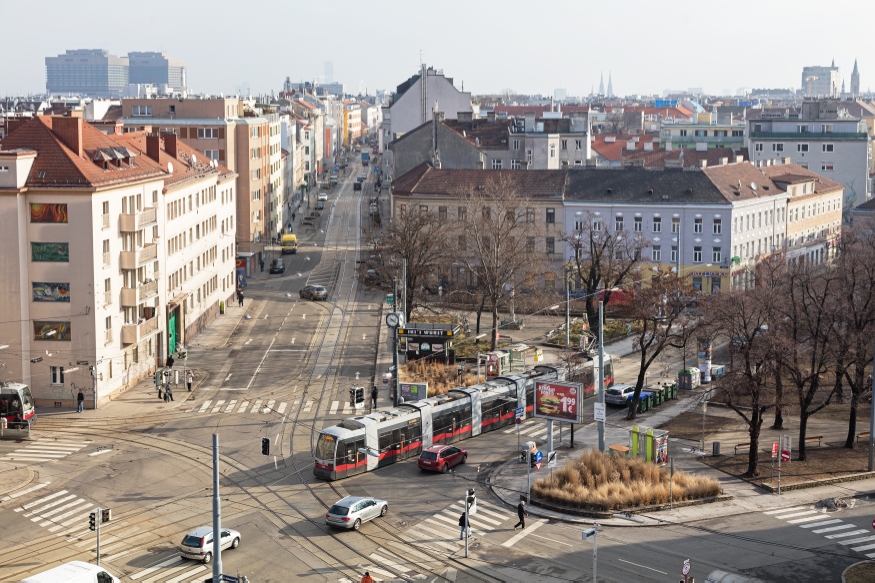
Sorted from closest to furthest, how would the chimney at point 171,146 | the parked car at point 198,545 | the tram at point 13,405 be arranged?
the parked car at point 198,545
the tram at point 13,405
the chimney at point 171,146

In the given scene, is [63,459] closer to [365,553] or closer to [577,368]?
[365,553]

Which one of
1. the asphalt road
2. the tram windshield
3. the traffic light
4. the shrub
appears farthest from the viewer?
the tram windshield

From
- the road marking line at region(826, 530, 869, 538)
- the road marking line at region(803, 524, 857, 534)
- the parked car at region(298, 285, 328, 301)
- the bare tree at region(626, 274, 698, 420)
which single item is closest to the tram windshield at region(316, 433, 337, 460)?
the bare tree at region(626, 274, 698, 420)

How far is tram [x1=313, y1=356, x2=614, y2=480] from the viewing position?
49.2m

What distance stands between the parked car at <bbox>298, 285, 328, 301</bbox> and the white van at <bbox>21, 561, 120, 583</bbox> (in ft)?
204

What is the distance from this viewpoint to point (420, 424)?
53.4m

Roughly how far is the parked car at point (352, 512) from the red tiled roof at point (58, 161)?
2727 centimetres

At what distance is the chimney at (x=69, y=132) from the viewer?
63.8 metres

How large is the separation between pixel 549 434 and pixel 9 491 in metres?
23.5

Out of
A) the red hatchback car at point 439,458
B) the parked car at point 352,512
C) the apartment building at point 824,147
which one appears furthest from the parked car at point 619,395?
the apartment building at point 824,147

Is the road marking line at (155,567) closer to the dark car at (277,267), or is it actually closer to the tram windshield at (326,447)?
the tram windshield at (326,447)

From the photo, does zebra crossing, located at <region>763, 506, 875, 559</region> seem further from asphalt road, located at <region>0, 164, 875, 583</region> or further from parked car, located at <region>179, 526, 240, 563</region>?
parked car, located at <region>179, 526, 240, 563</region>

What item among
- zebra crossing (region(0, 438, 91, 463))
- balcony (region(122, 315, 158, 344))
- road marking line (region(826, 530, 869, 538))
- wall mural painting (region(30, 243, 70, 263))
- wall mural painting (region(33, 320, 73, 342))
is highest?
wall mural painting (region(30, 243, 70, 263))

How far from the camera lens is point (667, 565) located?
3984 centimetres
